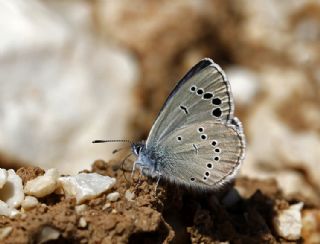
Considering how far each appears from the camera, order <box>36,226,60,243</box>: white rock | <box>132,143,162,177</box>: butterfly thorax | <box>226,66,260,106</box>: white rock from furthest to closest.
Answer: <box>226,66,260,106</box>: white rock < <box>132,143,162,177</box>: butterfly thorax < <box>36,226,60,243</box>: white rock

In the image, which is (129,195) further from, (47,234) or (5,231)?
(5,231)

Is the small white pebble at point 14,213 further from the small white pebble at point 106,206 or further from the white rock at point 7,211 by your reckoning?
the small white pebble at point 106,206

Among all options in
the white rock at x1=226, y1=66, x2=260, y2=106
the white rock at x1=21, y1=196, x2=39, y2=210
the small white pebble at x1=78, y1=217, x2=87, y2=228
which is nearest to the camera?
the small white pebble at x1=78, y1=217, x2=87, y2=228

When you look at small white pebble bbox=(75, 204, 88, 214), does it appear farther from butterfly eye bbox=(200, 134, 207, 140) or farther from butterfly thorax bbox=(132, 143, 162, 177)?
butterfly eye bbox=(200, 134, 207, 140)

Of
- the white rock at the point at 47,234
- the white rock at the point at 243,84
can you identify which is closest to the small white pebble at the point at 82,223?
the white rock at the point at 47,234

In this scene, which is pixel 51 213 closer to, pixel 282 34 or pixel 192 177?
pixel 192 177

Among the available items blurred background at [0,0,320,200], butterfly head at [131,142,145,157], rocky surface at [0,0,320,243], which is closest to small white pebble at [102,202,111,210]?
butterfly head at [131,142,145,157]
